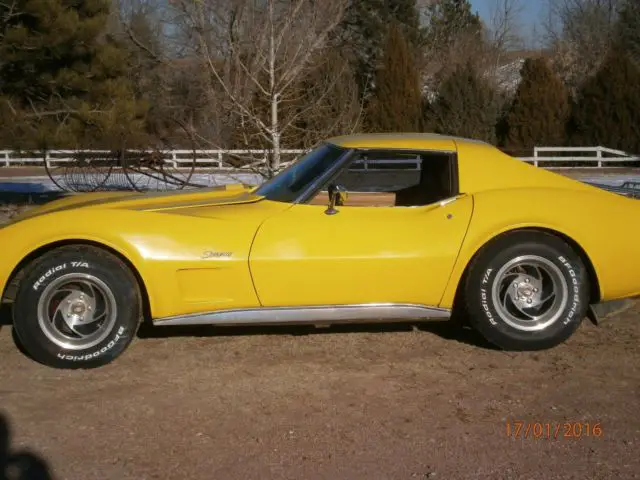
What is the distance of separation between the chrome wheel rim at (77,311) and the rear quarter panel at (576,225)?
2106mm

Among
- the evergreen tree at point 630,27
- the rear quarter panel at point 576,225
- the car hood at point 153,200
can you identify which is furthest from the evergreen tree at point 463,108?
the rear quarter panel at point 576,225

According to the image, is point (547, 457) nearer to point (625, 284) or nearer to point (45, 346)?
point (625, 284)

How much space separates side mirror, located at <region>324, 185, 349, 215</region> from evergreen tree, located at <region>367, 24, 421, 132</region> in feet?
82.8

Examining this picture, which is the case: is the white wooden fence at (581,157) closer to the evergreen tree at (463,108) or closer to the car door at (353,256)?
the evergreen tree at (463,108)

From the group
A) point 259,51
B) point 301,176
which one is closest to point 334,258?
point 301,176

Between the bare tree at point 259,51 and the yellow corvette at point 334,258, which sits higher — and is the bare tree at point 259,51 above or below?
above

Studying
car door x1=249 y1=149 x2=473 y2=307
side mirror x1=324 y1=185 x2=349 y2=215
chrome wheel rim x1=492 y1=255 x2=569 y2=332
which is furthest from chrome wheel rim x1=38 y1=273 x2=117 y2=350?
chrome wheel rim x1=492 y1=255 x2=569 y2=332

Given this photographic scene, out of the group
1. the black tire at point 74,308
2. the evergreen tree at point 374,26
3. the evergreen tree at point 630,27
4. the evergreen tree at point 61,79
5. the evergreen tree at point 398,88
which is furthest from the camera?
the evergreen tree at point 630,27

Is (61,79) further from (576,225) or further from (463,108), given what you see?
(576,225)

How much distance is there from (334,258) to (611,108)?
28.1 metres

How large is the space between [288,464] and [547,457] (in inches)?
46.7

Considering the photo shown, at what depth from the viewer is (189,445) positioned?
3.71 m

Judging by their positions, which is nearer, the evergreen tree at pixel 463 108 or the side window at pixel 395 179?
the side window at pixel 395 179

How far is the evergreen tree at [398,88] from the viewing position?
2998cm
